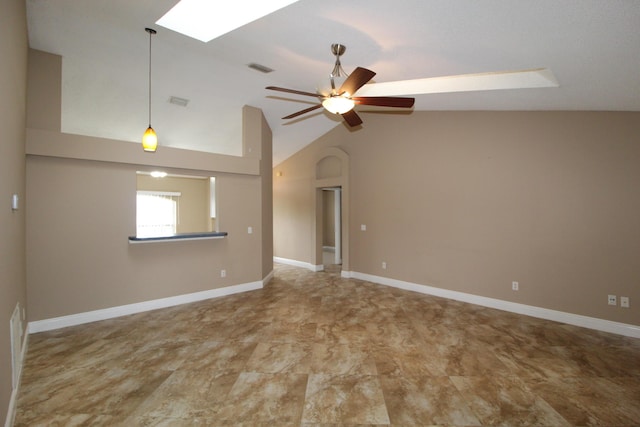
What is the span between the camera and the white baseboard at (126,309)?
334 cm

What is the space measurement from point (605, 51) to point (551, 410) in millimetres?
2700

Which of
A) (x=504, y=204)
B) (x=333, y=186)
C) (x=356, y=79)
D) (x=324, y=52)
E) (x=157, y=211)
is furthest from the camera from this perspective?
(x=157, y=211)

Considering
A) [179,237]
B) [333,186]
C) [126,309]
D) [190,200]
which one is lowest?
[126,309]

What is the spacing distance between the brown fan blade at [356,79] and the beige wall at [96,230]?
2.78 metres

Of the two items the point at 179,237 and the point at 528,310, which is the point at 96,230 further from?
the point at 528,310

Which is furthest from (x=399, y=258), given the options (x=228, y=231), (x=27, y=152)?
(x=27, y=152)

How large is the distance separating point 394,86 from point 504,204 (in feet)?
7.63

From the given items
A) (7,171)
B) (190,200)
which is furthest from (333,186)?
(7,171)

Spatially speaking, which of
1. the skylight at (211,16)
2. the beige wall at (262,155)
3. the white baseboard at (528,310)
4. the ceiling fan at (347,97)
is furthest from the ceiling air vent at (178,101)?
the white baseboard at (528,310)

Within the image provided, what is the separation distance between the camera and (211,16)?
9.11 feet

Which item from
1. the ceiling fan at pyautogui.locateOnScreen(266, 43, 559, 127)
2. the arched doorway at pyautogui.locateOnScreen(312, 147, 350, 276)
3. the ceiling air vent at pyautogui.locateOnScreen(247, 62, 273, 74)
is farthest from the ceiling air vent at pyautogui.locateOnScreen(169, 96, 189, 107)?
the arched doorway at pyautogui.locateOnScreen(312, 147, 350, 276)

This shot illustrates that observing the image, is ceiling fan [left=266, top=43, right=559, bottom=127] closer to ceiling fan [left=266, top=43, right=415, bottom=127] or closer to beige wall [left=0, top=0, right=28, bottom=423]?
ceiling fan [left=266, top=43, right=415, bottom=127]

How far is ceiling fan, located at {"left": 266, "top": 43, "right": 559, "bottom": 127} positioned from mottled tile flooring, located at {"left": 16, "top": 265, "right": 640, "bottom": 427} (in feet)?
8.06

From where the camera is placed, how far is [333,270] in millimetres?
6754
